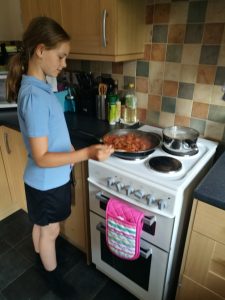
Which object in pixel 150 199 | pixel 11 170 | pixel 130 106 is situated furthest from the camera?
pixel 11 170

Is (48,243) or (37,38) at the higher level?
(37,38)

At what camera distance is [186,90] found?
132 cm

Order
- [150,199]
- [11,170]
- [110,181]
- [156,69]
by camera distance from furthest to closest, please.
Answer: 1. [11,170]
2. [156,69]
3. [110,181]
4. [150,199]

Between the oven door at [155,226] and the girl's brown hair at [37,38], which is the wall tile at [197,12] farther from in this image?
the oven door at [155,226]

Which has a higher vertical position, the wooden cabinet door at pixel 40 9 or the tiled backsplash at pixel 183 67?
the wooden cabinet door at pixel 40 9

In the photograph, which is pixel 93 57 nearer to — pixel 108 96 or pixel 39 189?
pixel 108 96

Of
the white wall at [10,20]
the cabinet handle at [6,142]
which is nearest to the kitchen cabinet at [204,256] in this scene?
the cabinet handle at [6,142]

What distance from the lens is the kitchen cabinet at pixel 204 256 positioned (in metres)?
0.86

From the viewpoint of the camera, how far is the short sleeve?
865mm

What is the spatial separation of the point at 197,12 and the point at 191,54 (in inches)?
7.5

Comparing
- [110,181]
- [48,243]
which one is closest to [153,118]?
[110,181]

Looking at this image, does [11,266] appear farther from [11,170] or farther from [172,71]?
[172,71]

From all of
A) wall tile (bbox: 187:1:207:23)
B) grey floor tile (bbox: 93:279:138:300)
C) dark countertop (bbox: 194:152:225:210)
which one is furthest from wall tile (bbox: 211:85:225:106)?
grey floor tile (bbox: 93:279:138:300)

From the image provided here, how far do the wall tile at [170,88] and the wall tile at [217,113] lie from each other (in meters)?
0.22
